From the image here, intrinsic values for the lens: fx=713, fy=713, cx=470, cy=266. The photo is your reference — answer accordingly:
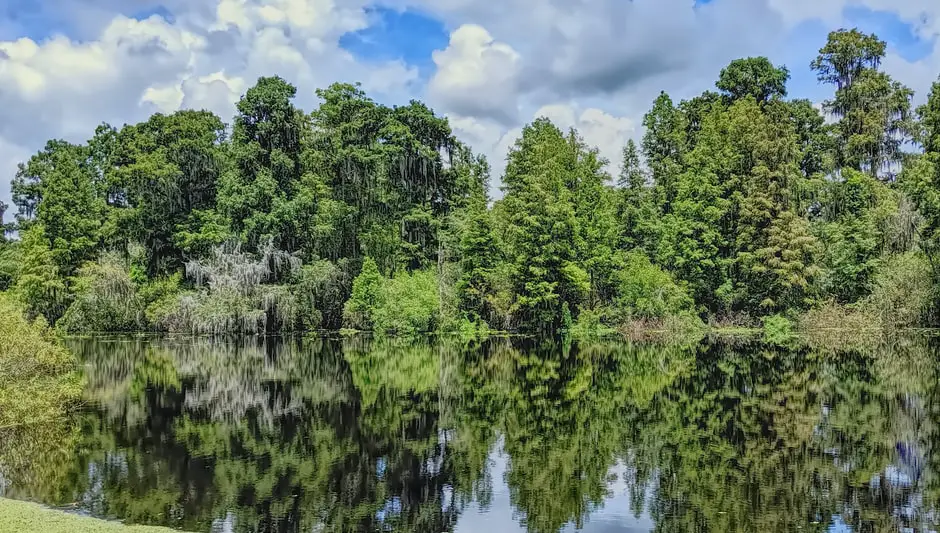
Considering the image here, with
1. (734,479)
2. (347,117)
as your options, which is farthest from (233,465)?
(347,117)

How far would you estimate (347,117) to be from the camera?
220ft

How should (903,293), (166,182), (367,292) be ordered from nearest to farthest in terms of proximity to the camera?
(903,293) → (367,292) → (166,182)

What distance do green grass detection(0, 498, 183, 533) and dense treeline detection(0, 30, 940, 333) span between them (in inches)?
1710

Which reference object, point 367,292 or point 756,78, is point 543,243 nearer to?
point 367,292

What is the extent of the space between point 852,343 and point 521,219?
23.7m

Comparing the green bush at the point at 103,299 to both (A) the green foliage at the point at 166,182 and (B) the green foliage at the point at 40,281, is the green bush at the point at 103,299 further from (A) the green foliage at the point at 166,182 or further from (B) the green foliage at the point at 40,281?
(A) the green foliage at the point at 166,182

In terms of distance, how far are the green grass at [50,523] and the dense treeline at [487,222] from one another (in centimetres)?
4343

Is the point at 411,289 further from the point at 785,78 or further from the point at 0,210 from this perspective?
the point at 0,210

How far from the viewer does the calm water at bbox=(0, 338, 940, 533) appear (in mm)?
11375

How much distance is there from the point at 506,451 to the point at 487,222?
41992mm

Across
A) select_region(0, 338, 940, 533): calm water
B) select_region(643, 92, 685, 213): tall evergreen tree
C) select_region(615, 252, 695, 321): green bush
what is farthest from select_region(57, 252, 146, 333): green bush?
select_region(643, 92, 685, 213): tall evergreen tree

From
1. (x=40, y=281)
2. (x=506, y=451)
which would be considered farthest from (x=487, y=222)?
(x=506, y=451)

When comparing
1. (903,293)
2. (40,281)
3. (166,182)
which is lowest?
(903,293)

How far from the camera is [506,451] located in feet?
51.0
